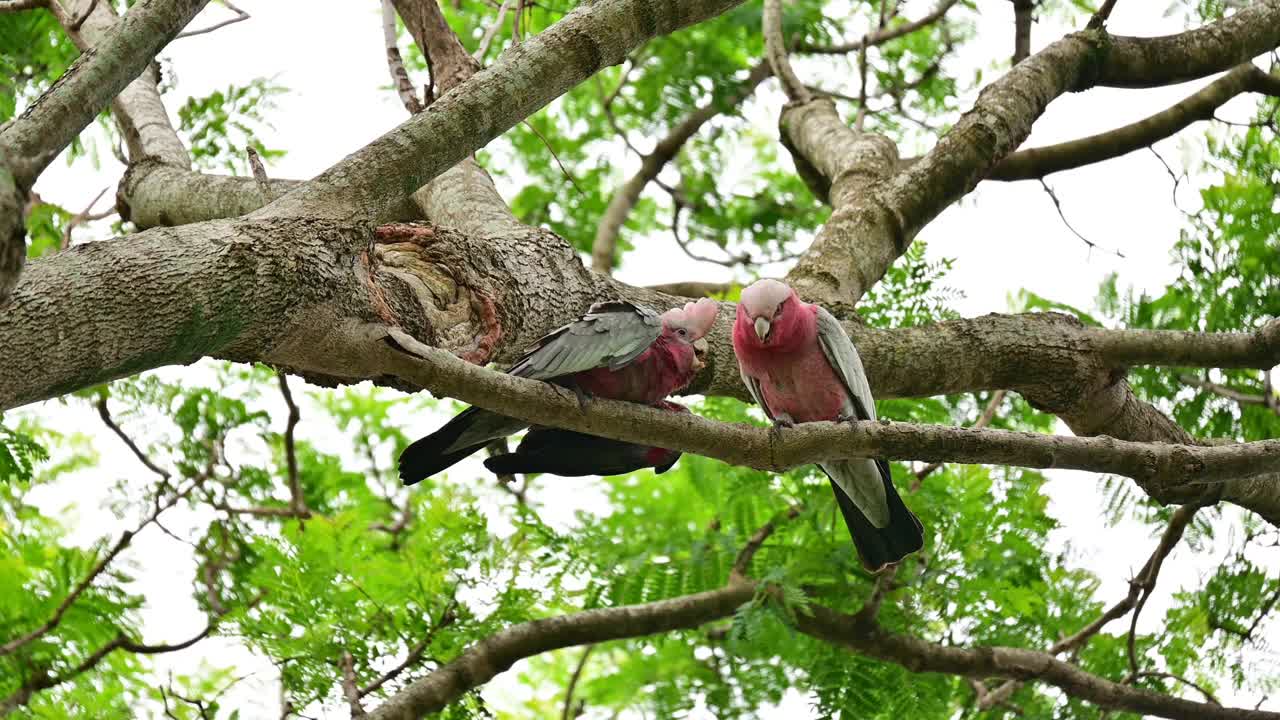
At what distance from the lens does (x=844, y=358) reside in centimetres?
402

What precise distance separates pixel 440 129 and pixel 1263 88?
4.86 m

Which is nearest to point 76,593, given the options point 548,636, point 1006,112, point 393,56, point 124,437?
point 124,437

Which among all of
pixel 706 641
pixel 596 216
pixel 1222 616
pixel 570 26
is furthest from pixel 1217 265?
pixel 596 216

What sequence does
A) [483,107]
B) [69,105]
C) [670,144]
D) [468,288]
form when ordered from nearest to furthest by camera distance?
[69,105] → [483,107] → [468,288] → [670,144]

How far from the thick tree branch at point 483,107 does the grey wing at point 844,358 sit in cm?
Answer: 125

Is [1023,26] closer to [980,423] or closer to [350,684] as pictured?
[980,423]

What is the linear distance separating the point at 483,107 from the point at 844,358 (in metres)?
1.65

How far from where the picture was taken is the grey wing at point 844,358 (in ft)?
13.2

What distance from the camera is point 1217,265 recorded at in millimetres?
5383

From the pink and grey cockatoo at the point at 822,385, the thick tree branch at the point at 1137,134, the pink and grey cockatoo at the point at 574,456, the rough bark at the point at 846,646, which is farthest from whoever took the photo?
the thick tree branch at the point at 1137,134

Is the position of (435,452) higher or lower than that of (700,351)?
lower

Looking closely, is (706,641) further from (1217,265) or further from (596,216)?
(596,216)

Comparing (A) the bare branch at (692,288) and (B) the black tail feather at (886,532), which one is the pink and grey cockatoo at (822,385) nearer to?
(B) the black tail feather at (886,532)

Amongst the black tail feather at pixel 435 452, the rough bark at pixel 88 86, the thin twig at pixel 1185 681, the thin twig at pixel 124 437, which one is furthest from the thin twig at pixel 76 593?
the thin twig at pixel 1185 681
